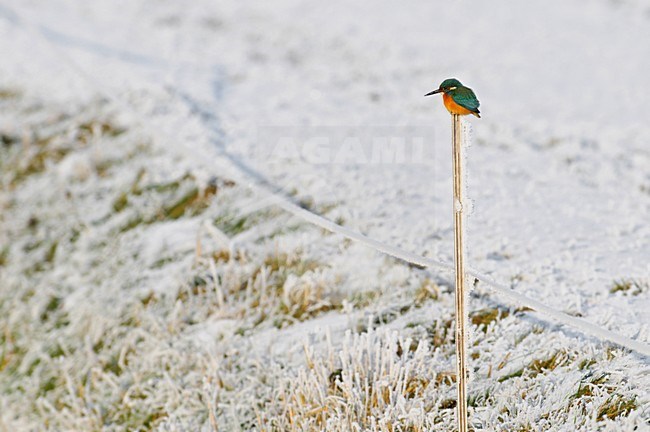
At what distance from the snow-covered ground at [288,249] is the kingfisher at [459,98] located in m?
1.19

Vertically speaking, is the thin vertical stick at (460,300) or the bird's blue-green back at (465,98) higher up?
the bird's blue-green back at (465,98)

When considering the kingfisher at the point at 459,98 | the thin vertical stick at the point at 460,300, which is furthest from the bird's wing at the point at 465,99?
the thin vertical stick at the point at 460,300

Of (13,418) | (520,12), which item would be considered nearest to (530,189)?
(13,418)

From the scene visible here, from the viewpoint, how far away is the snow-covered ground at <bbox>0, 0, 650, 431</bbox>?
3076 mm

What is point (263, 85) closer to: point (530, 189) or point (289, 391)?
point (530, 189)

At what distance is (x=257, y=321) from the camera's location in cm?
373

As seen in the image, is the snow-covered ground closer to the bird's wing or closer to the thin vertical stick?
the thin vertical stick

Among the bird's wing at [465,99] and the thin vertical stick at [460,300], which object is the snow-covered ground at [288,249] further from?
the bird's wing at [465,99]

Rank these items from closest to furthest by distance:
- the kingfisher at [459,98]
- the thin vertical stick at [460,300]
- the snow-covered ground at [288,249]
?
the kingfisher at [459,98]
the thin vertical stick at [460,300]
the snow-covered ground at [288,249]

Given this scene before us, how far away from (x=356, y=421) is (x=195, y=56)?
22.5ft

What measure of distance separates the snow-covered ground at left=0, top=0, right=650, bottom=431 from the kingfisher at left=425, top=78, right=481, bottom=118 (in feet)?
3.90

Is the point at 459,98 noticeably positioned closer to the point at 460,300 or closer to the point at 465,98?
the point at 465,98

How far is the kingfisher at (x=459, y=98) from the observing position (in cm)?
251

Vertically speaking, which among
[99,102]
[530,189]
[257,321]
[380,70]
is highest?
[380,70]
